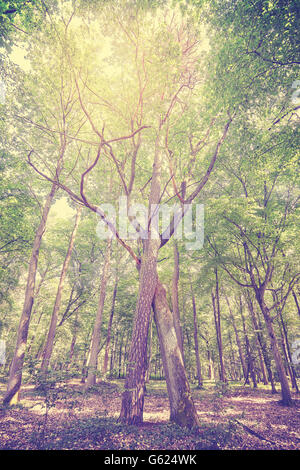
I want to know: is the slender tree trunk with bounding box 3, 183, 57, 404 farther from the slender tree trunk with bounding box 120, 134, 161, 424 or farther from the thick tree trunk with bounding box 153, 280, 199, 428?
the thick tree trunk with bounding box 153, 280, 199, 428

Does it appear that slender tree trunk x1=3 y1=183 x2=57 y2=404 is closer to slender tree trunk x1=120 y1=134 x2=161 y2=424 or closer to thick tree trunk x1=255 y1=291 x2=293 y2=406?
slender tree trunk x1=120 y1=134 x2=161 y2=424

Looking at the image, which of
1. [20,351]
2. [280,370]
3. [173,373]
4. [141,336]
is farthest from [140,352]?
[280,370]

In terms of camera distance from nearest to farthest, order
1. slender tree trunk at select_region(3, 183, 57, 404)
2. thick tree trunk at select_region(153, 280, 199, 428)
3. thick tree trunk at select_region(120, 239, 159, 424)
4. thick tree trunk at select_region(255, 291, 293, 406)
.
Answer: thick tree trunk at select_region(120, 239, 159, 424) < thick tree trunk at select_region(153, 280, 199, 428) < slender tree trunk at select_region(3, 183, 57, 404) < thick tree trunk at select_region(255, 291, 293, 406)

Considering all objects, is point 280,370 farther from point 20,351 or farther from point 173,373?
point 20,351

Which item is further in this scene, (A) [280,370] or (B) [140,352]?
(A) [280,370]

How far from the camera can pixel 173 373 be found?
591 centimetres

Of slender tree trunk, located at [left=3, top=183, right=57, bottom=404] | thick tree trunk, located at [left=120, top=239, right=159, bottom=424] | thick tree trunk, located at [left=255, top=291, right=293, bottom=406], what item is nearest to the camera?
thick tree trunk, located at [left=120, top=239, right=159, bottom=424]

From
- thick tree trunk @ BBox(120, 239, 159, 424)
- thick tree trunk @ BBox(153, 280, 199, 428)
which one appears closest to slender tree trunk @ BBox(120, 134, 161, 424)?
thick tree trunk @ BBox(120, 239, 159, 424)

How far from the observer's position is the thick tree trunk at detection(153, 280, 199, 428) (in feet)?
18.1

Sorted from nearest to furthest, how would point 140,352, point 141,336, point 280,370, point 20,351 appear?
point 140,352 → point 141,336 → point 20,351 → point 280,370

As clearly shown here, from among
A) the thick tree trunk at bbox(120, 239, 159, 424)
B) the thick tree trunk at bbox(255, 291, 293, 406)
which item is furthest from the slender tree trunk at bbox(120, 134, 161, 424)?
the thick tree trunk at bbox(255, 291, 293, 406)

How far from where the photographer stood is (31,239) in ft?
42.6

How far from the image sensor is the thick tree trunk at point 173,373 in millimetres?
5520

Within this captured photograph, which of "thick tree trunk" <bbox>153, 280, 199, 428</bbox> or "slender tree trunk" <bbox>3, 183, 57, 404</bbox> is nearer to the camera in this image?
"thick tree trunk" <bbox>153, 280, 199, 428</bbox>
